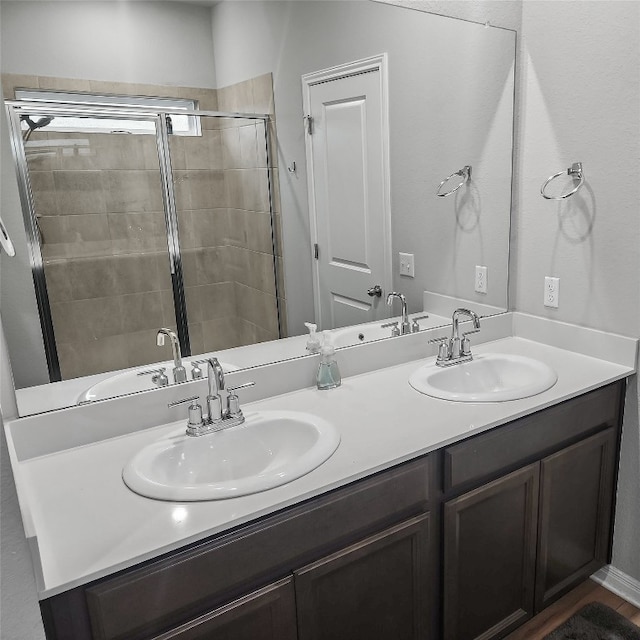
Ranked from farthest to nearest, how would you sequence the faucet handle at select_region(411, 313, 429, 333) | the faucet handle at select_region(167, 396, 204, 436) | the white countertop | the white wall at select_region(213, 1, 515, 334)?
the faucet handle at select_region(411, 313, 429, 333) < the white wall at select_region(213, 1, 515, 334) < the faucet handle at select_region(167, 396, 204, 436) < the white countertop

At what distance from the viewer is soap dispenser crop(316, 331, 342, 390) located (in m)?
1.83

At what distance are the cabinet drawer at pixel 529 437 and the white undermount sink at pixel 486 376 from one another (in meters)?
0.11

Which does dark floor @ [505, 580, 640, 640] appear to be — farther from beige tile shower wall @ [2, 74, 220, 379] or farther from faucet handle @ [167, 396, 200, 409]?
beige tile shower wall @ [2, 74, 220, 379]

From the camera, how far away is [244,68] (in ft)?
5.32

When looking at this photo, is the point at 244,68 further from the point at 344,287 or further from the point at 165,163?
the point at 344,287

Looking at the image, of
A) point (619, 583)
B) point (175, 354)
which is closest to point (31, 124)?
point (175, 354)

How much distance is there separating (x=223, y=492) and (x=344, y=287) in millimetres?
923

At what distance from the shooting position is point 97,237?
147 cm

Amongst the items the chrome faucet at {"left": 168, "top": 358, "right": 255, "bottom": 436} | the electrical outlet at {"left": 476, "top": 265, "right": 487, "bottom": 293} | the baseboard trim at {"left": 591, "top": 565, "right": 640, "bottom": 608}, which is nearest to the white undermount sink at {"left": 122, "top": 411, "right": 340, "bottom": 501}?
the chrome faucet at {"left": 168, "top": 358, "right": 255, "bottom": 436}

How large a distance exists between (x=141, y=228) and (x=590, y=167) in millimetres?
1477

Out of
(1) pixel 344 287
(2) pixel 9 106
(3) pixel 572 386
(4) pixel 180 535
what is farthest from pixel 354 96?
(4) pixel 180 535

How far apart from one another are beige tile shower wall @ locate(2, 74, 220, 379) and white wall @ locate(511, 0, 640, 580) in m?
1.24

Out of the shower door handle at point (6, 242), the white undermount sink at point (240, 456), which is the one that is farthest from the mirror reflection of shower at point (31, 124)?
the white undermount sink at point (240, 456)

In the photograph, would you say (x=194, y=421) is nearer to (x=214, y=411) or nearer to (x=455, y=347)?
(x=214, y=411)
